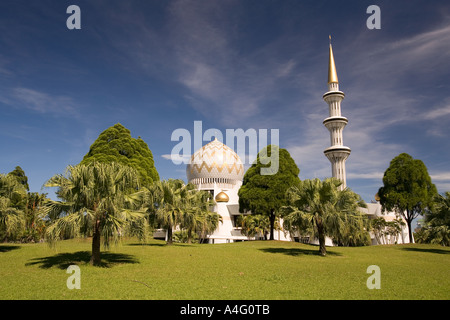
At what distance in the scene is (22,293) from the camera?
416 inches

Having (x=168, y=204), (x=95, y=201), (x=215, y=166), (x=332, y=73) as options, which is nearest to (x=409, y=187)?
(x=168, y=204)

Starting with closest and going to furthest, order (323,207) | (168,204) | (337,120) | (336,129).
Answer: (323,207)
(168,204)
(337,120)
(336,129)

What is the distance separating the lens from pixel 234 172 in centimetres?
7112

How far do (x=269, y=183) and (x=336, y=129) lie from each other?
28.2 meters

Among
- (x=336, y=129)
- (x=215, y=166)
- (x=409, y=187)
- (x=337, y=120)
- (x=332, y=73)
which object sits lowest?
(x=409, y=187)

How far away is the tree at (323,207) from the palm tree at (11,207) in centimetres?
1834

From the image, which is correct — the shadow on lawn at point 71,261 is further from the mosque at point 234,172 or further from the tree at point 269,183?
the mosque at point 234,172

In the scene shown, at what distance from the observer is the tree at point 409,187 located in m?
36.8

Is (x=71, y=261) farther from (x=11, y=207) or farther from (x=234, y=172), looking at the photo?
(x=234, y=172)

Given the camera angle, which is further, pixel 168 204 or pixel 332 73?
pixel 332 73

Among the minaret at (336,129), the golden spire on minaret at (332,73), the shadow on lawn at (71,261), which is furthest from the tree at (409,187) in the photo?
the shadow on lawn at (71,261)

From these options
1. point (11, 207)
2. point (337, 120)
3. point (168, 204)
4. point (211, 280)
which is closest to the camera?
point (211, 280)
